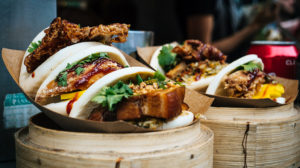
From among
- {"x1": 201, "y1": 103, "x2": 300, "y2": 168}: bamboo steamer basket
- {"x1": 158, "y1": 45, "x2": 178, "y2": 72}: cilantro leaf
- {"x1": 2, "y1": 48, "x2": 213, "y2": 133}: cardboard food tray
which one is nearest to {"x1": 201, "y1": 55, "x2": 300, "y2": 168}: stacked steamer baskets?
{"x1": 201, "y1": 103, "x2": 300, "y2": 168}: bamboo steamer basket

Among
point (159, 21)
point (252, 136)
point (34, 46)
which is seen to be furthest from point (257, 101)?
point (159, 21)

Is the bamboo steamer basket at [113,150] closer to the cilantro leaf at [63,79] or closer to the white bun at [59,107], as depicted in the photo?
the white bun at [59,107]

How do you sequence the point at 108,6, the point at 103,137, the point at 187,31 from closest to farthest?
1. the point at 103,137
2. the point at 187,31
3. the point at 108,6

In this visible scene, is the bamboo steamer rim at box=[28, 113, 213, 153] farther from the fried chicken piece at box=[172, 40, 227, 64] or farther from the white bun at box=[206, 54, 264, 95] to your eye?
the fried chicken piece at box=[172, 40, 227, 64]

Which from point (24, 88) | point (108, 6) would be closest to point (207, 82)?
point (24, 88)

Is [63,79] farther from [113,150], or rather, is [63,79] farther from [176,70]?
[176,70]

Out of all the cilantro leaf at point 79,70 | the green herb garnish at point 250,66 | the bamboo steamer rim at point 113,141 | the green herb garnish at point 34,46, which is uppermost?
the green herb garnish at point 34,46

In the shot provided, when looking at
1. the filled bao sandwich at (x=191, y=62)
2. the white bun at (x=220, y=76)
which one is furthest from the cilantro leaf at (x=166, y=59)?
the white bun at (x=220, y=76)

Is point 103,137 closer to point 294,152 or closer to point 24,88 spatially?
point 24,88

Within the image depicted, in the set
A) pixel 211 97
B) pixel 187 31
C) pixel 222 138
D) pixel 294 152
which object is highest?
pixel 187 31
